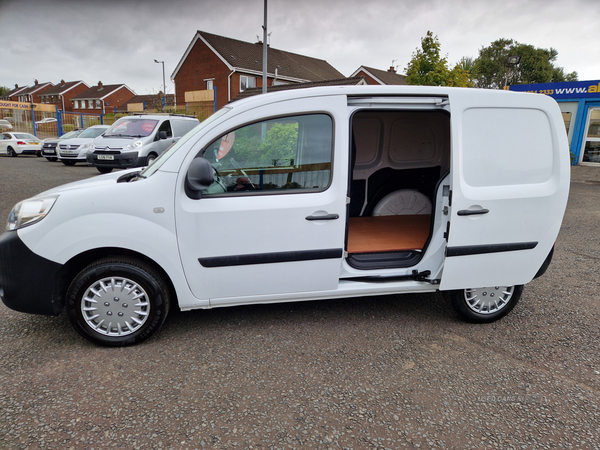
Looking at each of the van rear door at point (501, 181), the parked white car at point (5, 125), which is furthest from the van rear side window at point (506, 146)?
the parked white car at point (5, 125)

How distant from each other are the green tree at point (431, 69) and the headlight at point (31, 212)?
49.8 feet

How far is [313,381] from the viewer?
2.74m

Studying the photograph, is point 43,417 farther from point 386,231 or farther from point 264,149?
point 386,231

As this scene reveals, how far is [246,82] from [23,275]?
34.9 m

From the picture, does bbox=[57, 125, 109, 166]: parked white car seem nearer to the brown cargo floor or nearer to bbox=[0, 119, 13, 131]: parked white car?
the brown cargo floor

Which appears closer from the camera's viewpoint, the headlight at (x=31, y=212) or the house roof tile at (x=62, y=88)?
the headlight at (x=31, y=212)

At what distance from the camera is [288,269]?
3145mm

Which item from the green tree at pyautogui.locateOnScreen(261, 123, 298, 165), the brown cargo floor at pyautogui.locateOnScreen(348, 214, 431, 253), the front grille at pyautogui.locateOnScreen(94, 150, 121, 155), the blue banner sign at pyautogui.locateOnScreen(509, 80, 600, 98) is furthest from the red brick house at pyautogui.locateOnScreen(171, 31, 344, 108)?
the green tree at pyautogui.locateOnScreen(261, 123, 298, 165)

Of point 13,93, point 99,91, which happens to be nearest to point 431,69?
point 99,91

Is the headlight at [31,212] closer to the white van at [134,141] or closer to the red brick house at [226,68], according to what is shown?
the white van at [134,141]

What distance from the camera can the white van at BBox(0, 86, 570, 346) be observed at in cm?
290

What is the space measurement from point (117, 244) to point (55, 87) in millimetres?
86256

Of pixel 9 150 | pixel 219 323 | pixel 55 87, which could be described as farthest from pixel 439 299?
pixel 55 87

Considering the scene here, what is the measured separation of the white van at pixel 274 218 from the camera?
290cm
